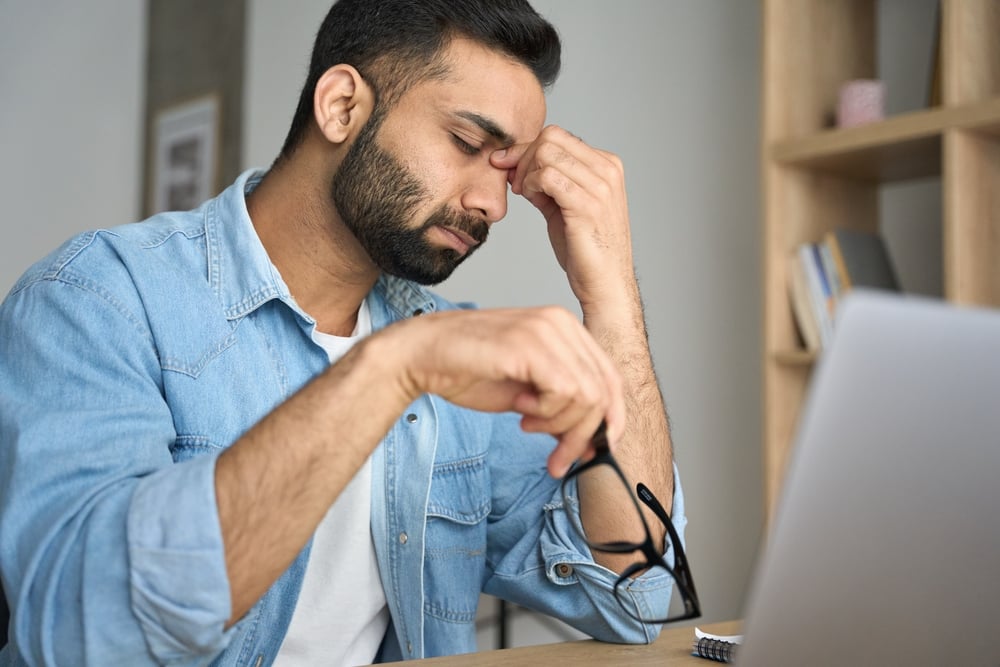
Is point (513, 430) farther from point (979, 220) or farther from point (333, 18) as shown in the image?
point (979, 220)

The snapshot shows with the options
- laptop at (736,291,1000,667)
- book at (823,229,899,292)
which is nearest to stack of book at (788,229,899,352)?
book at (823,229,899,292)

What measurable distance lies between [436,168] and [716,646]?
723 millimetres

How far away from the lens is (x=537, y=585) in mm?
1243

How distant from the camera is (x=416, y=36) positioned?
136 cm

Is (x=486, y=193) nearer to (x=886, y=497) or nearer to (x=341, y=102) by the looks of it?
(x=341, y=102)

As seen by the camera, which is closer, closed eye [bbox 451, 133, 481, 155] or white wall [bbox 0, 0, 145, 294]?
closed eye [bbox 451, 133, 481, 155]

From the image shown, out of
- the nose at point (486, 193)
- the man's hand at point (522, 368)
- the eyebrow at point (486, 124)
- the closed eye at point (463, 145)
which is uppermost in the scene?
the eyebrow at point (486, 124)

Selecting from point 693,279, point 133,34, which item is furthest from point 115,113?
point 693,279

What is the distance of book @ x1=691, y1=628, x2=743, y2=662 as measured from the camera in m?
0.89

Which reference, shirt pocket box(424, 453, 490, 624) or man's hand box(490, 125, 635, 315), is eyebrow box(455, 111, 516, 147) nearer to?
man's hand box(490, 125, 635, 315)

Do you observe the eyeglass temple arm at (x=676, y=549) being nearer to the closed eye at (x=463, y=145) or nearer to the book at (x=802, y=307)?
the closed eye at (x=463, y=145)

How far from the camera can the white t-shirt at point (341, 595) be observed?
1.24 meters

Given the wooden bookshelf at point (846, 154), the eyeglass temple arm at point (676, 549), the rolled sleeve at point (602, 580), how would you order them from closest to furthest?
the eyeglass temple arm at point (676, 549) → the rolled sleeve at point (602, 580) → the wooden bookshelf at point (846, 154)

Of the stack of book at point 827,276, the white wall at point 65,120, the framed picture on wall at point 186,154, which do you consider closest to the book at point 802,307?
the stack of book at point 827,276
